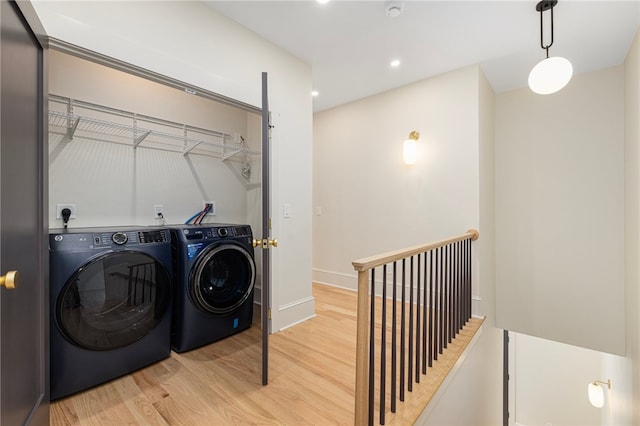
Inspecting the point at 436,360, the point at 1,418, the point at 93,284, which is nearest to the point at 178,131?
the point at 93,284

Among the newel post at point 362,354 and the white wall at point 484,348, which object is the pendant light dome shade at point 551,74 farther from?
the newel post at point 362,354

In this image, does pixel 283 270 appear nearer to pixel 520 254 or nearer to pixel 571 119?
pixel 520 254

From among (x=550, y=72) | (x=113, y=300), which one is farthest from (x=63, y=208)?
(x=550, y=72)

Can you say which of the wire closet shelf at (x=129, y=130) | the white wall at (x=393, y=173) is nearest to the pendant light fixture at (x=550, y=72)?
the white wall at (x=393, y=173)

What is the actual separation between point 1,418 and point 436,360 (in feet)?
7.47

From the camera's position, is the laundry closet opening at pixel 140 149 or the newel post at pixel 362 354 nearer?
the newel post at pixel 362 354

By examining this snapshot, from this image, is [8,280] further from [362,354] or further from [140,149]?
[140,149]

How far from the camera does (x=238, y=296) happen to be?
2.38 meters

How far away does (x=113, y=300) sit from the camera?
1736mm

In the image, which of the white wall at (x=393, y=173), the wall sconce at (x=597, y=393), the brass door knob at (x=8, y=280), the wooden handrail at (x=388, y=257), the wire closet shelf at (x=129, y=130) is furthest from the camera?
the wall sconce at (x=597, y=393)

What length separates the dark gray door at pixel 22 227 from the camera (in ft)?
2.92

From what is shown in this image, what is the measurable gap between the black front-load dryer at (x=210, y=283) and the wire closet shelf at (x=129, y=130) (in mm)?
948

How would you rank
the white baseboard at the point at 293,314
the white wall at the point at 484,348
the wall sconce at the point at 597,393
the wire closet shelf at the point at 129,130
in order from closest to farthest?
the wire closet shelf at the point at 129,130
the white wall at the point at 484,348
the white baseboard at the point at 293,314
the wall sconce at the point at 597,393

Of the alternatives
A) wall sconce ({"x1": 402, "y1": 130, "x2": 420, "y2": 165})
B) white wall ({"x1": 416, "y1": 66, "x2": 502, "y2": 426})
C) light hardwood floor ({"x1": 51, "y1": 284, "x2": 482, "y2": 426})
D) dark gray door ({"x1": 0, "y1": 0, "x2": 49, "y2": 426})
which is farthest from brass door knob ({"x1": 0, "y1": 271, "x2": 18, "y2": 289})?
wall sconce ({"x1": 402, "y1": 130, "x2": 420, "y2": 165})
